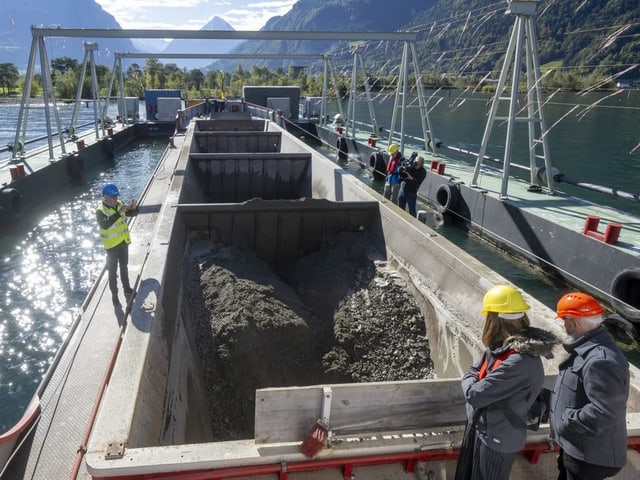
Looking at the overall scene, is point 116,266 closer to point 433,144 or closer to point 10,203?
point 10,203

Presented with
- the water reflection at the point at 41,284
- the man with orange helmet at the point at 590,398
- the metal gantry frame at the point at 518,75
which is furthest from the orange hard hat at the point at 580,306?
the metal gantry frame at the point at 518,75

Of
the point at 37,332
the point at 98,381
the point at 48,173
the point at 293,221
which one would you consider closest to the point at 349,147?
the point at 48,173

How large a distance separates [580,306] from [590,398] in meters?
0.47

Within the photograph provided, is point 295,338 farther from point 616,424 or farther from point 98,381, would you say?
point 616,424

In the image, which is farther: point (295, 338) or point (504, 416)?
point (295, 338)

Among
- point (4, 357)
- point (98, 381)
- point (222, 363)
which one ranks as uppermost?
point (98, 381)

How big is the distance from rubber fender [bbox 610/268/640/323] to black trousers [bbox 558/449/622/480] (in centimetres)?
572

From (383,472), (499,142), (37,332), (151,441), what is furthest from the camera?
(499,142)

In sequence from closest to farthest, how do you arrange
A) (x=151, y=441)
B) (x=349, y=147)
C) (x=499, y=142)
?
(x=151, y=441) → (x=349, y=147) → (x=499, y=142)

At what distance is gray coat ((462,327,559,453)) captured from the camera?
2289mm

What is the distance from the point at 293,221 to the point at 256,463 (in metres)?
5.05

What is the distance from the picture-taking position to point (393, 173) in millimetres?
10180

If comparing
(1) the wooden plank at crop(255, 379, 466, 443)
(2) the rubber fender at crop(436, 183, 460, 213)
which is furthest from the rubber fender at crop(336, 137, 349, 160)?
(1) the wooden plank at crop(255, 379, 466, 443)

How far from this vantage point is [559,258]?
29.2 ft
